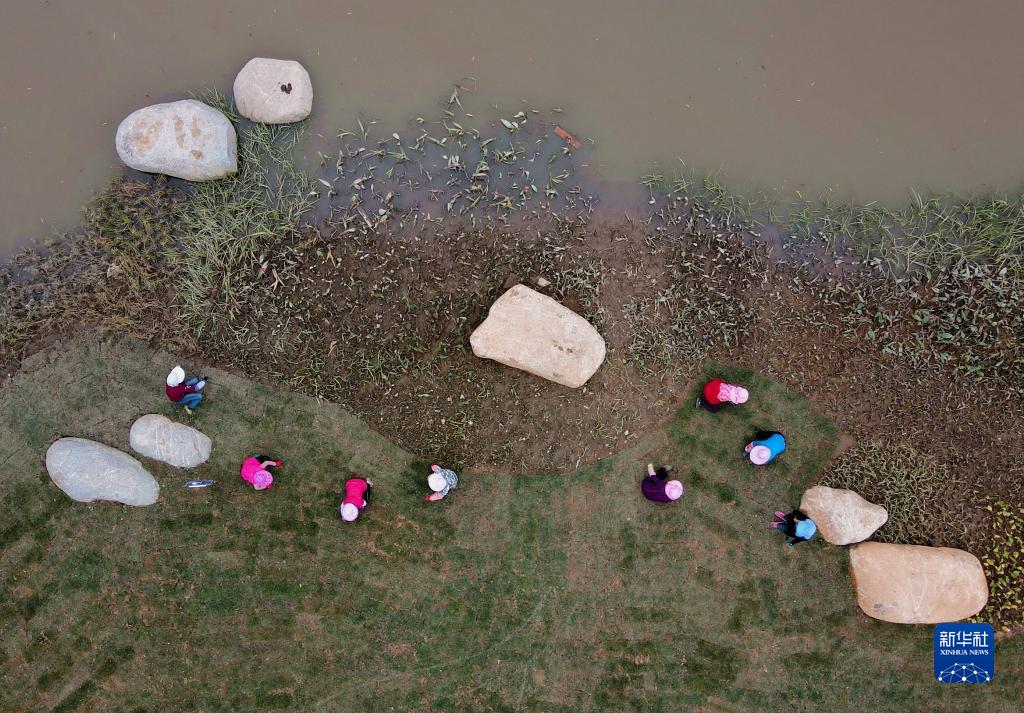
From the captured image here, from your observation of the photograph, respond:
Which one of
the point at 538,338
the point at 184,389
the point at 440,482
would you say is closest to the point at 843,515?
the point at 538,338

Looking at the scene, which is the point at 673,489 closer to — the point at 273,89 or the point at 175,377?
the point at 175,377

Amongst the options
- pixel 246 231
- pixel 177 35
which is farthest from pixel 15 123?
pixel 246 231

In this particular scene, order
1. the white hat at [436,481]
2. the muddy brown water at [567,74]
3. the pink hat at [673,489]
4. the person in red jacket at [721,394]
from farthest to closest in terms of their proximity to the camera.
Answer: the muddy brown water at [567,74]
the pink hat at [673,489]
the person in red jacket at [721,394]
the white hat at [436,481]

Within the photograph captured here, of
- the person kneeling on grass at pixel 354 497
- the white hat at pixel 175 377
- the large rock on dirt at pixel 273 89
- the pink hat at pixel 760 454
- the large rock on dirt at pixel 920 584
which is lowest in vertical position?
the large rock on dirt at pixel 920 584

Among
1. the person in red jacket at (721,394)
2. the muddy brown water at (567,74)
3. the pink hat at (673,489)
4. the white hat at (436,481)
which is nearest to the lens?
the white hat at (436,481)

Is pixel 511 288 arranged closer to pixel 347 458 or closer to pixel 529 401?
pixel 529 401

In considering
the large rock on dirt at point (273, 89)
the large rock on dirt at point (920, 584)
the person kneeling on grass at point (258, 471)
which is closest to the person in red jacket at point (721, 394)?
the large rock on dirt at point (920, 584)

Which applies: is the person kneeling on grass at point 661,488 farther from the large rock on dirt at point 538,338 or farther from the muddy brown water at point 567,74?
the muddy brown water at point 567,74
